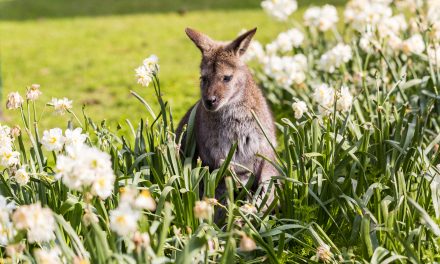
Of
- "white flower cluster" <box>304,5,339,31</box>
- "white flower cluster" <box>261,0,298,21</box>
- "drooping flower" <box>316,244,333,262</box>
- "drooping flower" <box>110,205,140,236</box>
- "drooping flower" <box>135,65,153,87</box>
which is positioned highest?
"white flower cluster" <box>261,0,298,21</box>

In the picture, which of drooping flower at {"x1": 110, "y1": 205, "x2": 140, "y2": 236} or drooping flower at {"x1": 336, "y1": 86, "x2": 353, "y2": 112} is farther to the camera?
drooping flower at {"x1": 336, "y1": 86, "x2": 353, "y2": 112}

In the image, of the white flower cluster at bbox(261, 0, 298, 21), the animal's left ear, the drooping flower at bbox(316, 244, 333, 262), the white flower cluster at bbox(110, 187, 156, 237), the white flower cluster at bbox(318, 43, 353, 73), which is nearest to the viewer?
the white flower cluster at bbox(110, 187, 156, 237)

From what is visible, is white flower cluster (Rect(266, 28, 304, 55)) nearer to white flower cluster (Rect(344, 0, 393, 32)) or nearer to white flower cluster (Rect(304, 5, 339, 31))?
white flower cluster (Rect(304, 5, 339, 31))

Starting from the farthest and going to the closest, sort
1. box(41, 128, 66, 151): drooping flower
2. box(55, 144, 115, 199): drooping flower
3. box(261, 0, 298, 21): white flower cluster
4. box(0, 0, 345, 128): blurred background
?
box(0, 0, 345, 128): blurred background
box(261, 0, 298, 21): white flower cluster
box(41, 128, 66, 151): drooping flower
box(55, 144, 115, 199): drooping flower

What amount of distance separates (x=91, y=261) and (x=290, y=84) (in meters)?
3.66

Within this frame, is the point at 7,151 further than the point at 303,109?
No

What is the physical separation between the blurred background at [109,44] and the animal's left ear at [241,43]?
1.89 m

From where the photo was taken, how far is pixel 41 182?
12.7 feet

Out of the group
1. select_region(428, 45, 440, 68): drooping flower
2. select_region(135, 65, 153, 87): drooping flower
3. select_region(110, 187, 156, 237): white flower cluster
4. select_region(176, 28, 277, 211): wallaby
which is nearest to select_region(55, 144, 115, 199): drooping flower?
select_region(110, 187, 156, 237): white flower cluster

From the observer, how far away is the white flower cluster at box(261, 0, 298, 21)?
21.4ft

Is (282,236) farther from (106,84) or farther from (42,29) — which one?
(42,29)

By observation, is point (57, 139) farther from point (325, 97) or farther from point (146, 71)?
point (325, 97)

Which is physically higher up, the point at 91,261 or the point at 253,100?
the point at 253,100

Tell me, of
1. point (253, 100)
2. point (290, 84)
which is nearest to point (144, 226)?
point (253, 100)
